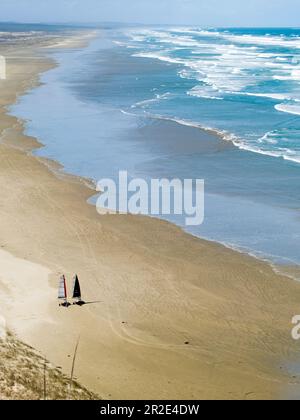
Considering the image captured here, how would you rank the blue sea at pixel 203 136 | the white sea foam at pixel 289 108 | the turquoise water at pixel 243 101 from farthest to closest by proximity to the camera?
the white sea foam at pixel 289 108 → the turquoise water at pixel 243 101 → the blue sea at pixel 203 136

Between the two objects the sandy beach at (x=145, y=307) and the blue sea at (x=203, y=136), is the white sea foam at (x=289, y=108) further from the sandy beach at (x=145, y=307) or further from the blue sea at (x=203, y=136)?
the sandy beach at (x=145, y=307)

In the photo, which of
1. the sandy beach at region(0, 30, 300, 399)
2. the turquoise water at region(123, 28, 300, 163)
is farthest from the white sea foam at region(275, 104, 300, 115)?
the sandy beach at region(0, 30, 300, 399)

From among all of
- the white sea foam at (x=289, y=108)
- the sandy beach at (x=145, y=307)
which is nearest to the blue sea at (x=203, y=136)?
the white sea foam at (x=289, y=108)

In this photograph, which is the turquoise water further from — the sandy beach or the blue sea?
the sandy beach

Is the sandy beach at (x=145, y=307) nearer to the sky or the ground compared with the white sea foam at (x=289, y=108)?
nearer to the ground

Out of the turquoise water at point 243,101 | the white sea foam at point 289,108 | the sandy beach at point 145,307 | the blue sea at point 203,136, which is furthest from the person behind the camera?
the white sea foam at point 289,108

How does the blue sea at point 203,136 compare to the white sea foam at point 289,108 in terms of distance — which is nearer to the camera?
the blue sea at point 203,136

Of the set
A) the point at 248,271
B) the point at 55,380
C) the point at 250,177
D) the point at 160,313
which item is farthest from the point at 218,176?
the point at 55,380
